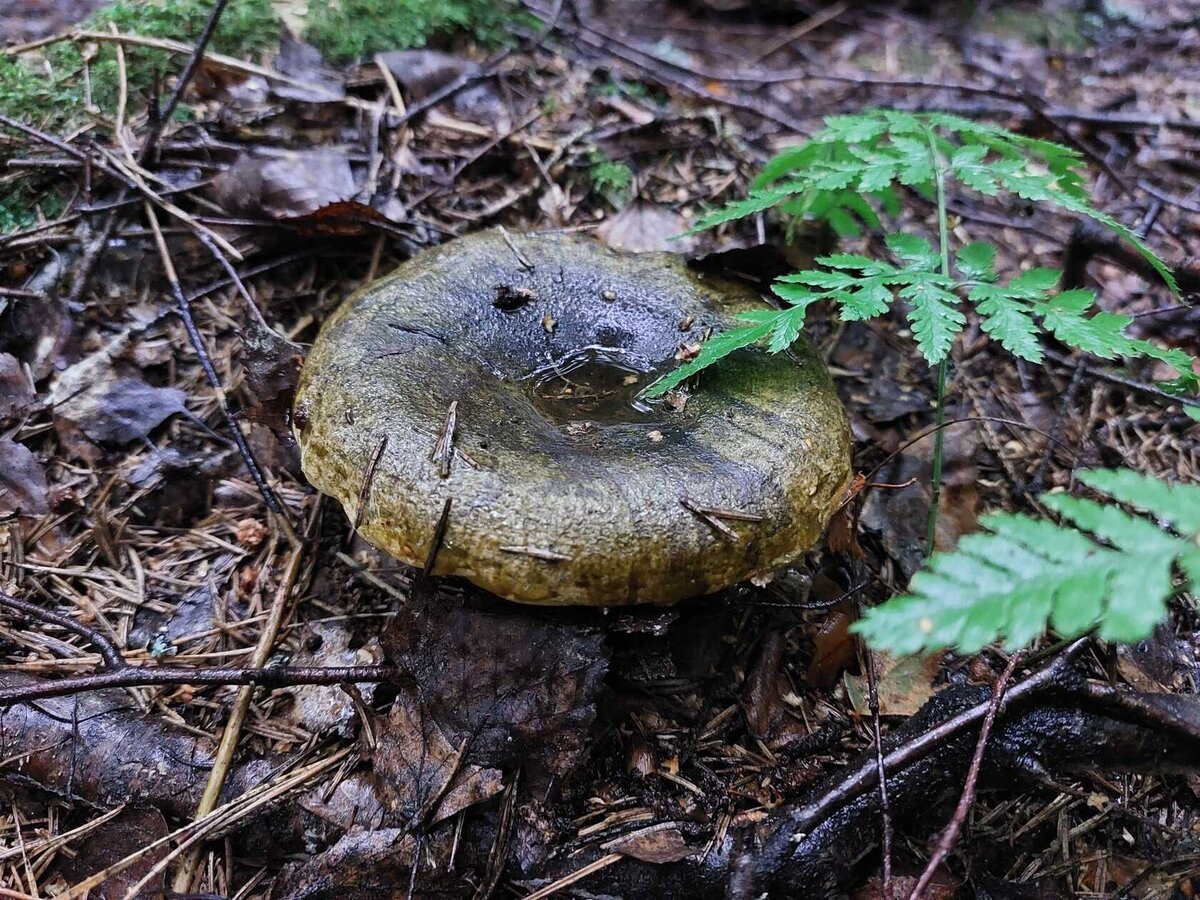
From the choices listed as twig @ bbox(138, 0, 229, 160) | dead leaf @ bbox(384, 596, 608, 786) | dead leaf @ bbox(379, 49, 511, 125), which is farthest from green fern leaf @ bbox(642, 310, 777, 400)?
twig @ bbox(138, 0, 229, 160)

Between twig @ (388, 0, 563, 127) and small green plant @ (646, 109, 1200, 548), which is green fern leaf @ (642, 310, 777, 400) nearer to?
small green plant @ (646, 109, 1200, 548)

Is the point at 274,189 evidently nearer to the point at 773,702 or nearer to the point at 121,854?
the point at 121,854

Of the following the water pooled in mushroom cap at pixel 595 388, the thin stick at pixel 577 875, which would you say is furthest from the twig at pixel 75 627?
the water pooled in mushroom cap at pixel 595 388

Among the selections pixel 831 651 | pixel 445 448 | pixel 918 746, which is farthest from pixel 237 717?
pixel 918 746

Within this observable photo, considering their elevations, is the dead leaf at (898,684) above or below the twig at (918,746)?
below

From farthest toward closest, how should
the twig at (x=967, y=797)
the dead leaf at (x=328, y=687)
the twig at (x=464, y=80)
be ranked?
the twig at (x=464, y=80) → the dead leaf at (x=328, y=687) → the twig at (x=967, y=797)

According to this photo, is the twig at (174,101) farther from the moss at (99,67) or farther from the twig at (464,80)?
the twig at (464,80)
